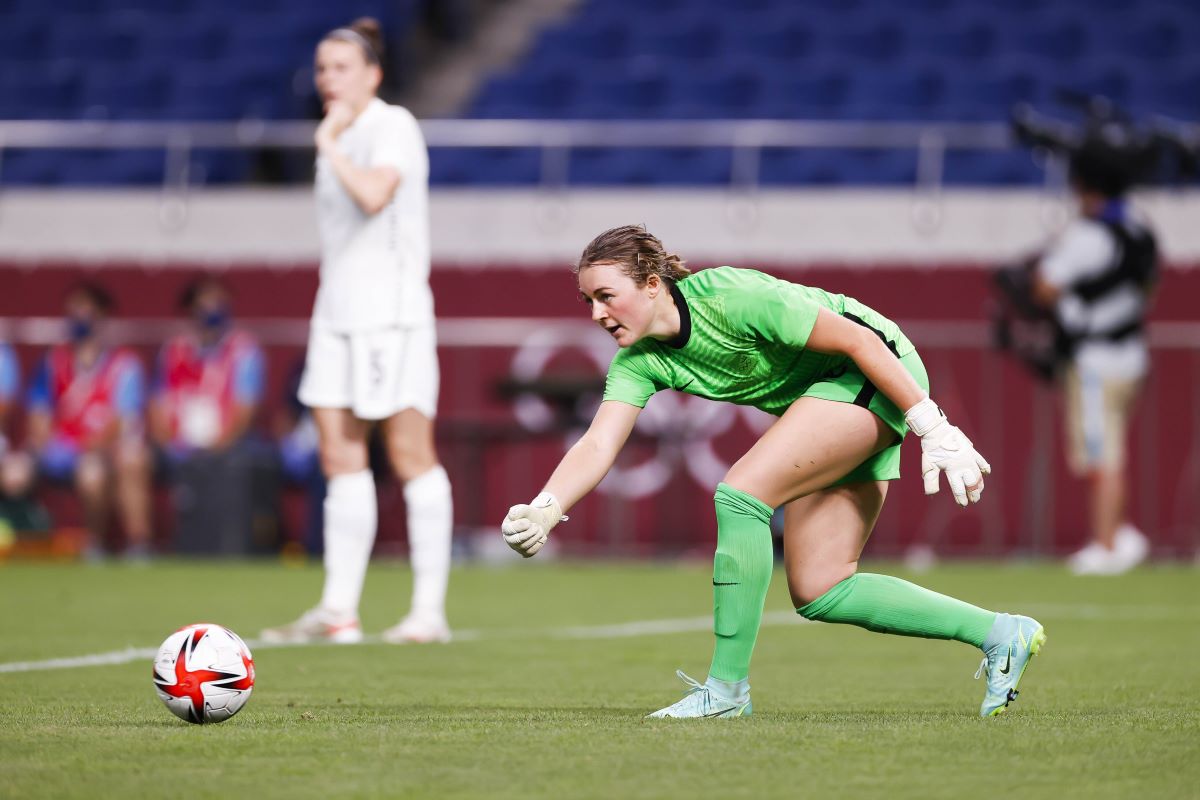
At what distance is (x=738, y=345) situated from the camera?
16.8ft

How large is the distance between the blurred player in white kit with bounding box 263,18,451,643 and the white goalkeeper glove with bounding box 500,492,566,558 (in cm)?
269

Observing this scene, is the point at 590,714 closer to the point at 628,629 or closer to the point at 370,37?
the point at 628,629

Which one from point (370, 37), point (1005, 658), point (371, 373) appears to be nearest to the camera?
point (1005, 658)

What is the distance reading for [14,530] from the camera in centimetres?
1431

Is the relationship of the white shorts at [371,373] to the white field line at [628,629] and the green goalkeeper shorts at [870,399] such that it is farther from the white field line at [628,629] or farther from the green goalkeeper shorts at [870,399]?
the green goalkeeper shorts at [870,399]

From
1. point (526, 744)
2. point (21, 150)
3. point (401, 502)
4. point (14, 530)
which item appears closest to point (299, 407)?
point (401, 502)

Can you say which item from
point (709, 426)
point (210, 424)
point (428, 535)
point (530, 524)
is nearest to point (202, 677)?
point (530, 524)

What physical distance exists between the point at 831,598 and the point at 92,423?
10179 millimetres

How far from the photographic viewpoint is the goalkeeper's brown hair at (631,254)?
16.4 feet

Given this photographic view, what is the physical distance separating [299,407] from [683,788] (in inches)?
431

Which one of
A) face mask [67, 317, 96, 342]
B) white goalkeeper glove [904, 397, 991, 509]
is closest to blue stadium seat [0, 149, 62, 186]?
face mask [67, 317, 96, 342]

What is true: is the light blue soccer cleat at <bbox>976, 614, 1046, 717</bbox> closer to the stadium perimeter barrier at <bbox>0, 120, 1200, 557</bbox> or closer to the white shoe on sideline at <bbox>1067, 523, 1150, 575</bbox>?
the white shoe on sideline at <bbox>1067, 523, 1150, 575</bbox>

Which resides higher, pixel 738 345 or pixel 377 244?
pixel 377 244

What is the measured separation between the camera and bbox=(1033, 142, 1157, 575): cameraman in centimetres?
1332
